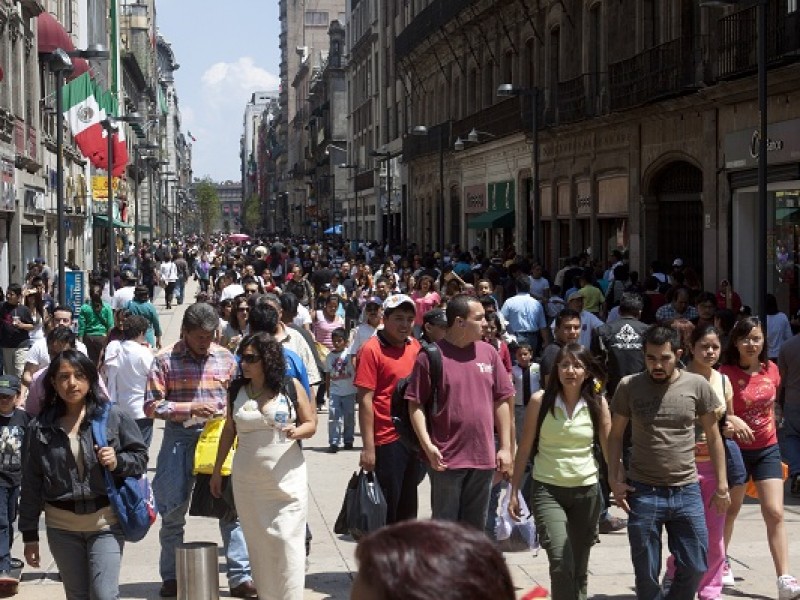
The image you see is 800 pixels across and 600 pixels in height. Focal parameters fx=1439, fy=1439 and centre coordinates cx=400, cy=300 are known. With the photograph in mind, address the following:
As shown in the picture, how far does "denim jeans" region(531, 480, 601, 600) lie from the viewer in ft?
23.2

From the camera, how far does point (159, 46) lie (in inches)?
6462

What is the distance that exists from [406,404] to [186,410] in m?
1.34

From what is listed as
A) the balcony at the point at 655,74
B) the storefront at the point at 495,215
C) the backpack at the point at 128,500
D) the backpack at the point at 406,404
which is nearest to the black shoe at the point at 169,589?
the backpack at the point at 406,404

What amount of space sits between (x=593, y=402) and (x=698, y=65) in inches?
707

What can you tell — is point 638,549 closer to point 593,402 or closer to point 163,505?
point 593,402

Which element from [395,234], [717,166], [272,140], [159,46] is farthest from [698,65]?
[272,140]

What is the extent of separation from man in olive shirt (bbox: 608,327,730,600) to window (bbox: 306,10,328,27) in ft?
470

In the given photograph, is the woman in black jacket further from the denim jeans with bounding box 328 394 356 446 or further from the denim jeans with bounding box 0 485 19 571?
the denim jeans with bounding box 328 394 356 446

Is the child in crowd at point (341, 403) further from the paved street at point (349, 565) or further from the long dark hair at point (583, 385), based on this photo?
the long dark hair at point (583, 385)

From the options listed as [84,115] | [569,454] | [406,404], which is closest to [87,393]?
[406,404]

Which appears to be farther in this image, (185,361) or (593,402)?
(185,361)

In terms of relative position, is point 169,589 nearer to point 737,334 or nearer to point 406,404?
point 406,404

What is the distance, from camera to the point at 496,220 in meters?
41.4

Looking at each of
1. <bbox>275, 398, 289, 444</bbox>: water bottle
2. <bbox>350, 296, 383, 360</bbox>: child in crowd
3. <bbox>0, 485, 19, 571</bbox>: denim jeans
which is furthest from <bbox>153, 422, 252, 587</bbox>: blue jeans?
<bbox>350, 296, 383, 360</bbox>: child in crowd
